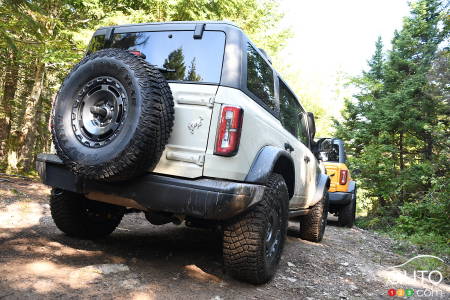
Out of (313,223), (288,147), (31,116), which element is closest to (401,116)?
(313,223)

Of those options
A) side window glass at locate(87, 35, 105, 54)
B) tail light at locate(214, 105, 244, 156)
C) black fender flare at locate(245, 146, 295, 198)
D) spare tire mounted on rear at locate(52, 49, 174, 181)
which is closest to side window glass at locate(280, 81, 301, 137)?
black fender flare at locate(245, 146, 295, 198)

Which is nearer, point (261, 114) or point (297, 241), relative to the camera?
point (261, 114)

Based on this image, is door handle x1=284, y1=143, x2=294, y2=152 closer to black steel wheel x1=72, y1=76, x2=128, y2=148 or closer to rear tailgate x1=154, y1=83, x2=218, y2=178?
rear tailgate x1=154, y1=83, x2=218, y2=178

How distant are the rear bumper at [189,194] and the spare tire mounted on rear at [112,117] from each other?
0.13 metres

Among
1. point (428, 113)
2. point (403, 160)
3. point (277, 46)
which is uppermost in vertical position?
point (277, 46)

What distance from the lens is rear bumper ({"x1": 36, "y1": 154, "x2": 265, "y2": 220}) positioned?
7.91 ft

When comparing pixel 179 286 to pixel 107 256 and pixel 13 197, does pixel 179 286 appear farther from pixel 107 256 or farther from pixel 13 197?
pixel 13 197

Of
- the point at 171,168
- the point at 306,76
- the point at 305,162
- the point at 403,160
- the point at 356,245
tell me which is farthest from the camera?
the point at 306,76

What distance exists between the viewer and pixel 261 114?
2.93 metres

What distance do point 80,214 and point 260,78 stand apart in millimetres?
2265

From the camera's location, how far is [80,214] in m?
3.54

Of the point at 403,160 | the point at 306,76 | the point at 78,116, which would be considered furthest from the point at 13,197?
the point at 306,76

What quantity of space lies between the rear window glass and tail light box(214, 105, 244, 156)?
1.01 feet

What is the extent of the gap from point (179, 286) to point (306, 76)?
2225 centimetres
